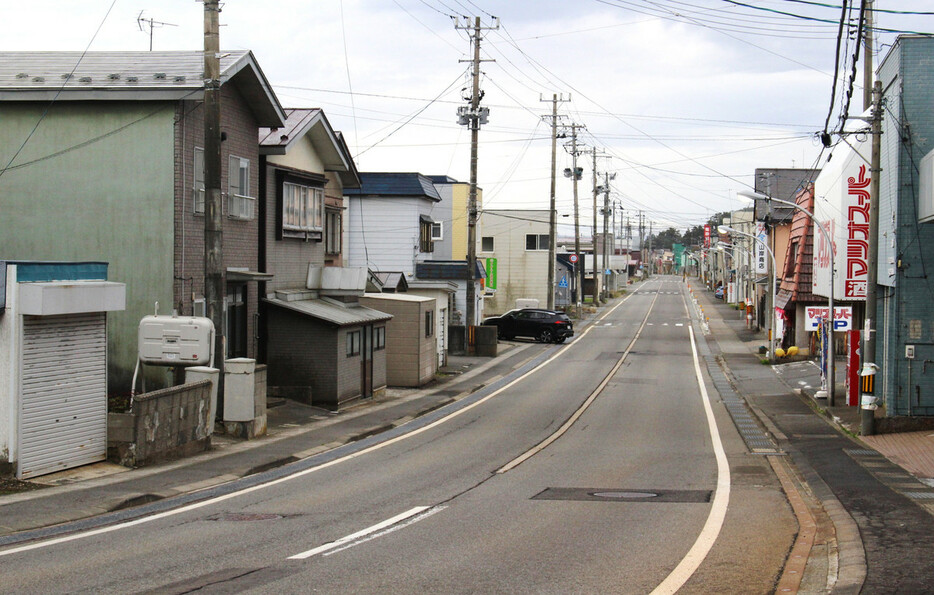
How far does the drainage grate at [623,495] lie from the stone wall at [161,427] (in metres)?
6.68

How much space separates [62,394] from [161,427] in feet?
6.15

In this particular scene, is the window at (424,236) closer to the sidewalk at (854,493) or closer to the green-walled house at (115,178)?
the sidewalk at (854,493)

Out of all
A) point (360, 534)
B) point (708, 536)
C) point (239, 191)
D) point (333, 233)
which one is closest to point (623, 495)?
point (708, 536)

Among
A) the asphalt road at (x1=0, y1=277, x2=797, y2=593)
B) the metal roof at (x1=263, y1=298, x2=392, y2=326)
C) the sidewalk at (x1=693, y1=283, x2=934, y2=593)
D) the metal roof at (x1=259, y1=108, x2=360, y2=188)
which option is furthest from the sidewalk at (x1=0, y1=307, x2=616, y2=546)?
the sidewalk at (x1=693, y1=283, x2=934, y2=593)

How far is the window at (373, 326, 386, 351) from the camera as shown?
28.4 metres

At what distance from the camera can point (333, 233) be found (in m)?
31.2

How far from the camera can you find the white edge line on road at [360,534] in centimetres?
966

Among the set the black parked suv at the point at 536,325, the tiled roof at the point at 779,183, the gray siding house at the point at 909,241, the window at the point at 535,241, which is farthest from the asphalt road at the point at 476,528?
the window at the point at 535,241

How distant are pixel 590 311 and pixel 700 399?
2002 inches

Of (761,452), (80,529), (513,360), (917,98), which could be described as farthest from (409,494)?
(513,360)

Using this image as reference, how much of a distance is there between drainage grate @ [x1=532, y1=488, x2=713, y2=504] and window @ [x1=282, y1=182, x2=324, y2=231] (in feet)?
47.9

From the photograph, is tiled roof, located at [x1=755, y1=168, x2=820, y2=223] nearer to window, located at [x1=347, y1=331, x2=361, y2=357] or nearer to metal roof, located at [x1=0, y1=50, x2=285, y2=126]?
window, located at [x1=347, y1=331, x2=361, y2=357]

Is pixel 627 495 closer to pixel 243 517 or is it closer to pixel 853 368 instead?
pixel 243 517

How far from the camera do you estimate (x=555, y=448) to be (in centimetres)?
1911
